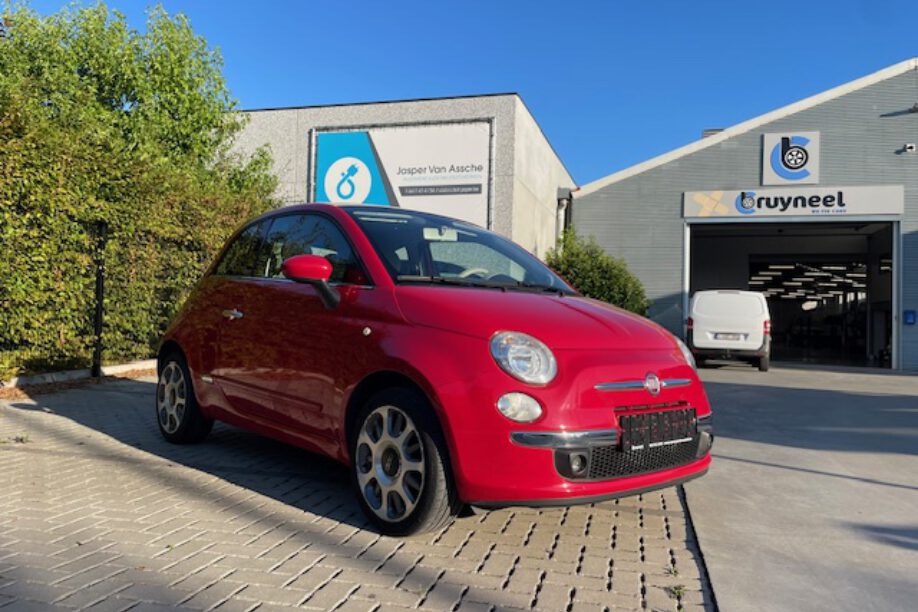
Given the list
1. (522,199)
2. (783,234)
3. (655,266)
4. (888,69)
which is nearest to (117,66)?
(522,199)

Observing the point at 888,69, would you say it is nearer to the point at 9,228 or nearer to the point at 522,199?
the point at 522,199

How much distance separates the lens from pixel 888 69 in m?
18.2

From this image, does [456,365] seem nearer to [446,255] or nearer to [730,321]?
[446,255]

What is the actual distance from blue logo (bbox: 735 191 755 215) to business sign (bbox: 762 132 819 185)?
512 mm

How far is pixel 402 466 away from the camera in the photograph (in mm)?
3229

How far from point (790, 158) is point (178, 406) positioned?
18.2m

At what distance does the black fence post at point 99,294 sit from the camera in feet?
27.3

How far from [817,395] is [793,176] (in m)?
10.3

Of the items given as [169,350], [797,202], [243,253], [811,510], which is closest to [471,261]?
[243,253]

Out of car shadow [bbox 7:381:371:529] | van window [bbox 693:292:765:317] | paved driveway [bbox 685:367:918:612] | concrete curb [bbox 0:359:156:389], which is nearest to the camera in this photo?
paved driveway [bbox 685:367:918:612]

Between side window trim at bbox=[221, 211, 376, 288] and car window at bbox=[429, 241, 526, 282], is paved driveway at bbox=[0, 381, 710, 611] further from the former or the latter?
car window at bbox=[429, 241, 526, 282]

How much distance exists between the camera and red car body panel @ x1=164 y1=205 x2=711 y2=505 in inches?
116

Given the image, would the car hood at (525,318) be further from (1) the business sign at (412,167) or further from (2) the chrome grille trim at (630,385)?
(1) the business sign at (412,167)

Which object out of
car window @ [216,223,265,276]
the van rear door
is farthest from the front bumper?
the van rear door
